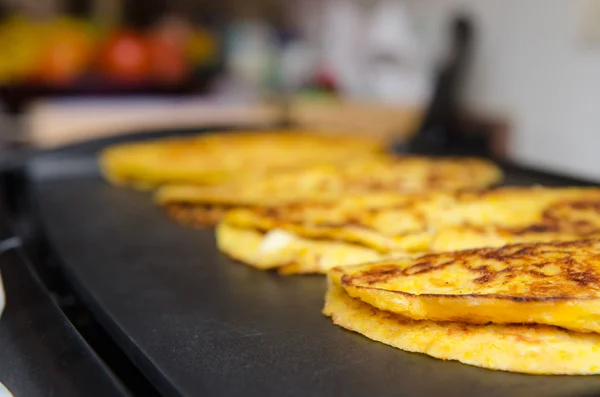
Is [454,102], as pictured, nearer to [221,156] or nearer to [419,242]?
[221,156]

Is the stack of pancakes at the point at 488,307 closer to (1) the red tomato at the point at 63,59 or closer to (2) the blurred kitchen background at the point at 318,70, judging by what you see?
(2) the blurred kitchen background at the point at 318,70

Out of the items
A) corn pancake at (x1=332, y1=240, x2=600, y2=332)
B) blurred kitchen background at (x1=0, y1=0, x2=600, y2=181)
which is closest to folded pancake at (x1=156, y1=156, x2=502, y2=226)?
blurred kitchen background at (x1=0, y1=0, x2=600, y2=181)

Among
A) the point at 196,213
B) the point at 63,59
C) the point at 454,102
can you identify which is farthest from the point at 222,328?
the point at 63,59

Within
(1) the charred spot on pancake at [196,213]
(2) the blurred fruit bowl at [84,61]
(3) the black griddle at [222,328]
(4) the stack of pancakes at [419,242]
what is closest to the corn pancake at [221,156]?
(4) the stack of pancakes at [419,242]

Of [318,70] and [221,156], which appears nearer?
[221,156]

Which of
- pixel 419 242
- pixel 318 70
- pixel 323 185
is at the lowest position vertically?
pixel 318 70

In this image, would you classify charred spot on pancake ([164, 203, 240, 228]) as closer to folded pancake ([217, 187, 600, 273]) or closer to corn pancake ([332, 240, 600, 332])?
folded pancake ([217, 187, 600, 273])
